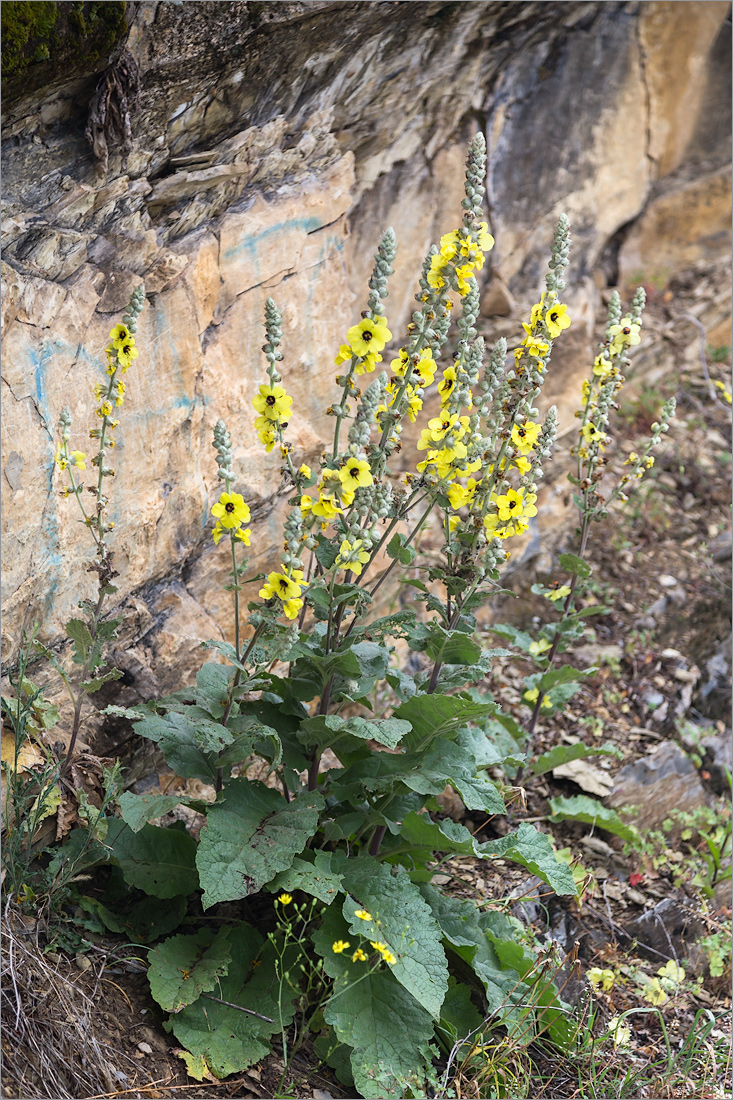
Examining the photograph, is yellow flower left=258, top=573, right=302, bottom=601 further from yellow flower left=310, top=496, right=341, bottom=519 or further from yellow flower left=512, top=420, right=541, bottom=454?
yellow flower left=512, top=420, right=541, bottom=454

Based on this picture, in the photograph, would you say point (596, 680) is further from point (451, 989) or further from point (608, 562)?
point (451, 989)

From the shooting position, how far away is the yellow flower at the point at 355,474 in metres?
2.46

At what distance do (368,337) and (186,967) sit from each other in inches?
78.0

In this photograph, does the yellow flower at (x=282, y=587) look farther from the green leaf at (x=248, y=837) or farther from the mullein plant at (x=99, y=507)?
the green leaf at (x=248, y=837)

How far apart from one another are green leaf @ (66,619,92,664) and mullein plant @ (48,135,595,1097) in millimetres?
266

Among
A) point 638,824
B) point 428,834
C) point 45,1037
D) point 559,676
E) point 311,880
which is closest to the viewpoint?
point 45,1037

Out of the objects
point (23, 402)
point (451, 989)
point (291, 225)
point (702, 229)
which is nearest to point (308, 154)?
point (291, 225)

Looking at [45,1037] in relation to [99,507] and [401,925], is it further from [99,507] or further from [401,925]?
[99,507]

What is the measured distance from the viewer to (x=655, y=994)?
333 cm

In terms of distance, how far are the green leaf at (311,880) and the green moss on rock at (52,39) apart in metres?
2.51

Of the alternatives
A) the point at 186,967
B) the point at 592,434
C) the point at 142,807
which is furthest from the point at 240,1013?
the point at 592,434

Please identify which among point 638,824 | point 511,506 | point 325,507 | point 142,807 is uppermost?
point 325,507

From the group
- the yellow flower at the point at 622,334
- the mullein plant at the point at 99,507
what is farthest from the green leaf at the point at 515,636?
the mullein plant at the point at 99,507

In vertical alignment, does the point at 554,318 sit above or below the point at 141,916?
above
